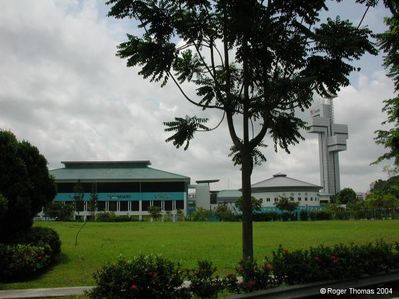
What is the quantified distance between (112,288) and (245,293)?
2279mm

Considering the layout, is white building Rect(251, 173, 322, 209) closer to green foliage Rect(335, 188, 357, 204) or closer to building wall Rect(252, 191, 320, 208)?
building wall Rect(252, 191, 320, 208)

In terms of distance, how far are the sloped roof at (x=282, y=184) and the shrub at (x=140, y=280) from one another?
11617cm

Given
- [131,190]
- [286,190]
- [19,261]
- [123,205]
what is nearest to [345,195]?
[286,190]

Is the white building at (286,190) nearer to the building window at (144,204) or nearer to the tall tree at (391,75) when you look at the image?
the building window at (144,204)

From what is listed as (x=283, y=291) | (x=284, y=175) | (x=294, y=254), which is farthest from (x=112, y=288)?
(x=284, y=175)

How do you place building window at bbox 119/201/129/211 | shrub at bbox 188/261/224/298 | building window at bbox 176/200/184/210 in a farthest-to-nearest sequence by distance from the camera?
building window at bbox 176/200/184/210 → building window at bbox 119/201/129/211 → shrub at bbox 188/261/224/298

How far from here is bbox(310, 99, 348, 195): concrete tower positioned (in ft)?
525

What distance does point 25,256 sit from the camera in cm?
1262

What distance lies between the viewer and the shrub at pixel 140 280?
762 cm

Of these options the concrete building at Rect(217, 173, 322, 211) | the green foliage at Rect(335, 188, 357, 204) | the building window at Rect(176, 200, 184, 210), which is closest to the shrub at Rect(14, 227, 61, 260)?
the building window at Rect(176, 200, 184, 210)

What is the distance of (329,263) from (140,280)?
149 inches

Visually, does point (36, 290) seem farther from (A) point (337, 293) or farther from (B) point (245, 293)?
(A) point (337, 293)

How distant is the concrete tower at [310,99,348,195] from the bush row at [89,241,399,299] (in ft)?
498

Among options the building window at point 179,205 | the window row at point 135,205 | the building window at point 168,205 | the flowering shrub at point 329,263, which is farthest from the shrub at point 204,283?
the building window at point 168,205
